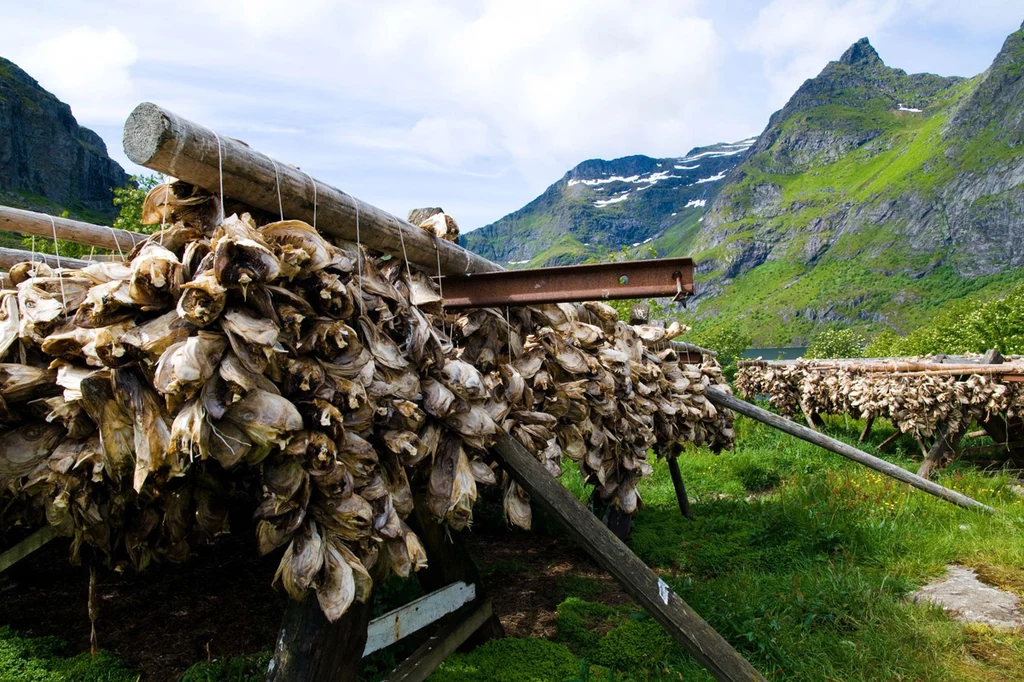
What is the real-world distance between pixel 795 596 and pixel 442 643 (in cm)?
339

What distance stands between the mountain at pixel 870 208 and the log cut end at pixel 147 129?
82.0 meters

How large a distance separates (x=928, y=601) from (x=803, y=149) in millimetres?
180597

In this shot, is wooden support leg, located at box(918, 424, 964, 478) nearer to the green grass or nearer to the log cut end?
the green grass

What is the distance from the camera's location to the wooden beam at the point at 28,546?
3335mm

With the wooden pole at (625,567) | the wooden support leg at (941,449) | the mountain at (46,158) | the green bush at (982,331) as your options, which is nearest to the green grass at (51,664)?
the wooden pole at (625,567)

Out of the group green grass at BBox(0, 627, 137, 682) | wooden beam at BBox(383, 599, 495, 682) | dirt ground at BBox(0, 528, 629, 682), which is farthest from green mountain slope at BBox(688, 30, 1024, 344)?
green grass at BBox(0, 627, 137, 682)

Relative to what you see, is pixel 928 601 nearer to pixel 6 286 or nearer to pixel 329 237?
pixel 329 237

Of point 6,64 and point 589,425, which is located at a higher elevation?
point 6,64

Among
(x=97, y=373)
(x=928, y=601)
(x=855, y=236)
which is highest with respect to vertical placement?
(x=855, y=236)

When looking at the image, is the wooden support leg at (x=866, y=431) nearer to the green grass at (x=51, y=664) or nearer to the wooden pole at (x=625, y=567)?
the wooden pole at (x=625, y=567)

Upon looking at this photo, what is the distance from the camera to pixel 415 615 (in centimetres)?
331

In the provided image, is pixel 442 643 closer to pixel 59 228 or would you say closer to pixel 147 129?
pixel 147 129

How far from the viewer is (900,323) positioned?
89.9m

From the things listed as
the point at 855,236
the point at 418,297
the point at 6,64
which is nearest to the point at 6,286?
the point at 418,297
